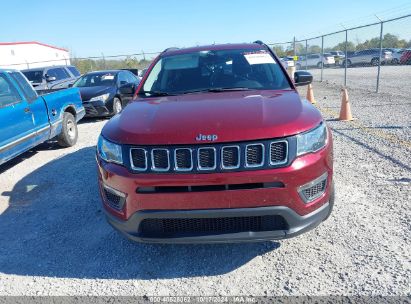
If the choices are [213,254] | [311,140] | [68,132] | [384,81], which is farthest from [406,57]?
[213,254]

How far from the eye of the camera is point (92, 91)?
10.2 meters

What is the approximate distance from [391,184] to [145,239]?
317cm

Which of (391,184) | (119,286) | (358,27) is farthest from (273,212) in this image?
(358,27)

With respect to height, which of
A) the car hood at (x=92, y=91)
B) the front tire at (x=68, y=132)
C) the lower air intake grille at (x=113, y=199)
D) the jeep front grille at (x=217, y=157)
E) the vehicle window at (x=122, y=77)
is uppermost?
the vehicle window at (x=122, y=77)

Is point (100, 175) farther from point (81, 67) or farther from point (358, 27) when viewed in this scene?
point (81, 67)

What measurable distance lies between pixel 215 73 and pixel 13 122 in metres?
3.48

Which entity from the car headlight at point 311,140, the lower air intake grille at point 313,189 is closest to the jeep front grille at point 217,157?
the car headlight at point 311,140

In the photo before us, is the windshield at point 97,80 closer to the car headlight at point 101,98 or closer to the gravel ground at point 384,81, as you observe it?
the car headlight at point 101,98

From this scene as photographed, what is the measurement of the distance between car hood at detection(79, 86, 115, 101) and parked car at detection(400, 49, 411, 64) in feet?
73.6

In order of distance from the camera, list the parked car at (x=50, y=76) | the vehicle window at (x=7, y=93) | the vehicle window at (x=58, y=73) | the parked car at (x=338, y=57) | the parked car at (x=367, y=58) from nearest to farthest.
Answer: the vehicle window at (x=7, y=93) → the parked car at (x=50, y=76) → the vehicle window at (x=58, y=73) → the parked car at (x=367, y=58) → the parked car at (x=338, y=57)

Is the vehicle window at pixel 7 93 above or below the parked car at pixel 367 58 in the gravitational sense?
above

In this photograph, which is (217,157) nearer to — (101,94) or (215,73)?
(215,73)

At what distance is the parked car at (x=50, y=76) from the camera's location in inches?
497

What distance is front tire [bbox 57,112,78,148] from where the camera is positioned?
7289 mm
